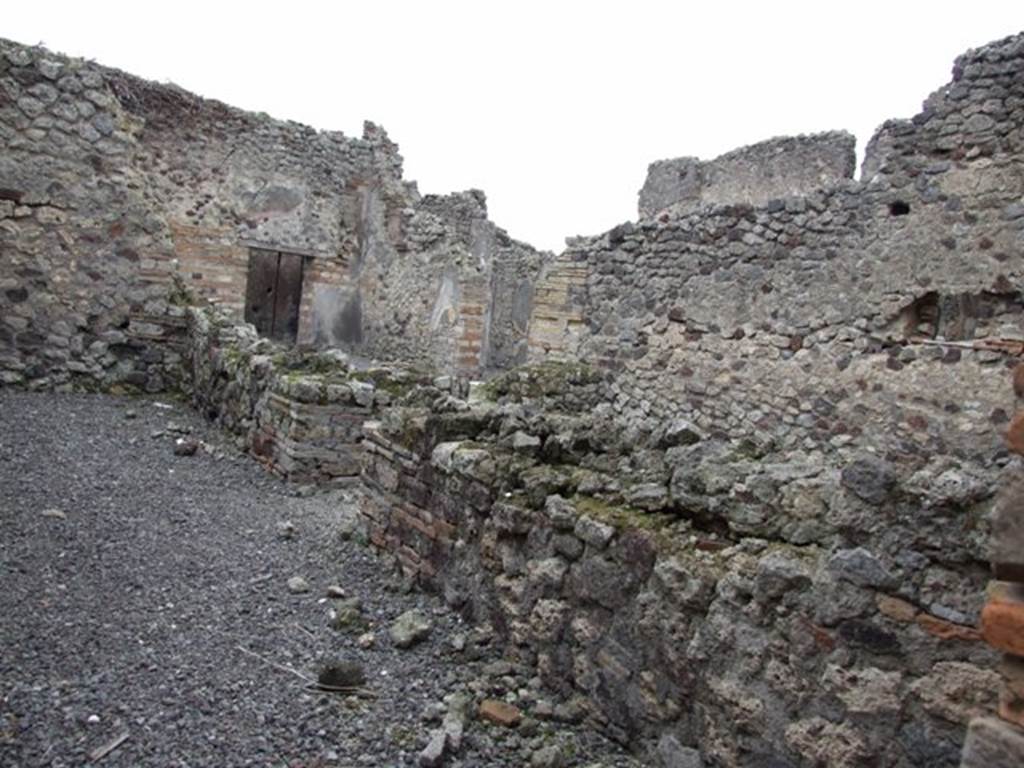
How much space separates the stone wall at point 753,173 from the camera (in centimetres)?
1210

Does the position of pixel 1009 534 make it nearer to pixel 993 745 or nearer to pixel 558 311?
pixel 993 745

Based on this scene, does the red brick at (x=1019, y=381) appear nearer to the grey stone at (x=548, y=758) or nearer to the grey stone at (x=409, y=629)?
the grey stone at (x=548, y=758)

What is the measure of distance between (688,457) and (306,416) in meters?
4.15

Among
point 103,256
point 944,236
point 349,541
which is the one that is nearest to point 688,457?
point 349,541

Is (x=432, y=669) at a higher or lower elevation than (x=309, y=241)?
lower

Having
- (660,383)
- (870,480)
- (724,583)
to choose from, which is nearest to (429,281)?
(660,383)

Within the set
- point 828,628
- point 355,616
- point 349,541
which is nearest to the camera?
point 828,628

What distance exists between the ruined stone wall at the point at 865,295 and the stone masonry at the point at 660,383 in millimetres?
25

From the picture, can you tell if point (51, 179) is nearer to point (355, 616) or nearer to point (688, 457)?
point (355, 616)

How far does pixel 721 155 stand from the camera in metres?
13.7

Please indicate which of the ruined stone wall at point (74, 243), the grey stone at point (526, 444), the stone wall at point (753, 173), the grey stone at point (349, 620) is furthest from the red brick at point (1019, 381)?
the stone wall at point (753, 173)

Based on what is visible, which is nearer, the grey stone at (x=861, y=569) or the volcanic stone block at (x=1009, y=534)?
the volcanic stone block at (x=1009, y=534)

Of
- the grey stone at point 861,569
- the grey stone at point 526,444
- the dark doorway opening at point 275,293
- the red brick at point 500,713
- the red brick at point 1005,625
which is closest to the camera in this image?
the red brick at point 1005,625

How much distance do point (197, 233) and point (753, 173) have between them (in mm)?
9514
